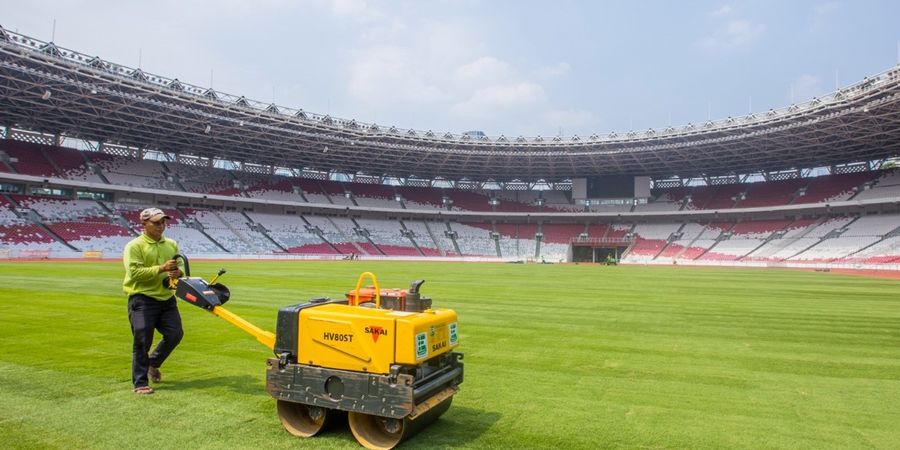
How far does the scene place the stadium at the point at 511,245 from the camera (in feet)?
18.8

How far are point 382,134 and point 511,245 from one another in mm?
29986

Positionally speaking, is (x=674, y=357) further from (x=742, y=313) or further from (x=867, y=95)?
(x=867, y=95)

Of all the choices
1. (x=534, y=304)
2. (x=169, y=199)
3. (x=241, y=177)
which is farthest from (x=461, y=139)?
(x=534, y=304)

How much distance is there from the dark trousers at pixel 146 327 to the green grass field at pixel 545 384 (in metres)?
0.33

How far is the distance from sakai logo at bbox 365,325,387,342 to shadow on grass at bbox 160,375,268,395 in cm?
249

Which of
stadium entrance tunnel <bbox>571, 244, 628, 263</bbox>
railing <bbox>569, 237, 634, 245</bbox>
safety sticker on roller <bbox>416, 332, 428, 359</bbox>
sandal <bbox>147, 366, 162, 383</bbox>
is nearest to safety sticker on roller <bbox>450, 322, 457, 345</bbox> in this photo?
safety sticker on roller <bbox>416, 332, 428, 359</bbox>

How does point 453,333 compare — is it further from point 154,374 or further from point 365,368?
point 154,374

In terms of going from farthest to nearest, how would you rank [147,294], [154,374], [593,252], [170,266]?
[593,252], [154,374], [147,294], [170,266]

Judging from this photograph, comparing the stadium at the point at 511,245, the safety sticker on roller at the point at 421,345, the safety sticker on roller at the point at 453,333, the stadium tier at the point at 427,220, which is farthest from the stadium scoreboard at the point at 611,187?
the safety sticker on roller at the point at 421,345

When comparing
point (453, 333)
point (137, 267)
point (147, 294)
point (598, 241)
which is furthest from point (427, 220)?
point (453, 333)

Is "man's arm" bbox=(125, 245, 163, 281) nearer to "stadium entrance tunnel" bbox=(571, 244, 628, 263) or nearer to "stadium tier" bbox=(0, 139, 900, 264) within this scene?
"stadium tier" bbox=(0, 139, 900, 264)

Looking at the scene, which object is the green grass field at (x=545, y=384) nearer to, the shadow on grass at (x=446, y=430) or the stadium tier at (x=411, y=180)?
the shadow on grass at (x=446, y=430)

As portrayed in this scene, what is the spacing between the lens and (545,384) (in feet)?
22.2

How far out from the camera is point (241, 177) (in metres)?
70.7
